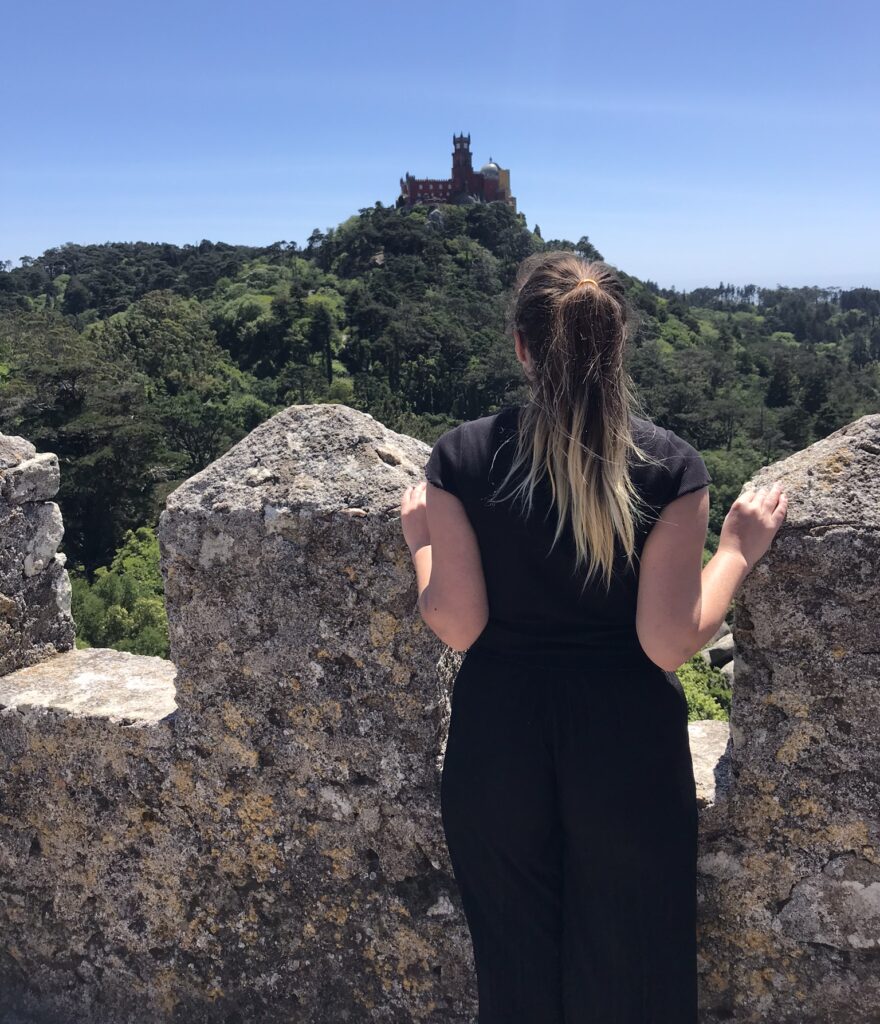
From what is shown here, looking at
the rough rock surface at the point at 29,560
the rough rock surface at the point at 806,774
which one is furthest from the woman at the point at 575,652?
the rough rock surface at the point at 29,560

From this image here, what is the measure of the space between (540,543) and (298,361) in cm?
5253

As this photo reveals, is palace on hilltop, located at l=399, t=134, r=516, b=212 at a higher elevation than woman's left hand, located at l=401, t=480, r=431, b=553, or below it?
Result: higher

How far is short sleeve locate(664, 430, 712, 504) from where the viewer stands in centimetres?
154

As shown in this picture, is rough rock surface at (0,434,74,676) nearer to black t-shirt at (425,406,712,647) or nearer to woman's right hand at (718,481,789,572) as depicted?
black t-shirt at (425,406,712,647)

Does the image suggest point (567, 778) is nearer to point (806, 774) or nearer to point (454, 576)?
point (454, 576)

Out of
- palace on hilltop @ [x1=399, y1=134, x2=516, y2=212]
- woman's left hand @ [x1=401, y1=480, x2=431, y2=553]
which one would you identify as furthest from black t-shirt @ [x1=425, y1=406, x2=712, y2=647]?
palace on hilltop @ [x1=399, y1=134, x2=516, y2=212]

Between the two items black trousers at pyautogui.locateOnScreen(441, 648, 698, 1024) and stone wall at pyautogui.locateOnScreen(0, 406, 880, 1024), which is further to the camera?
stone wall at pyautogui.locateOnScreen(0, 406, 880, 1024)

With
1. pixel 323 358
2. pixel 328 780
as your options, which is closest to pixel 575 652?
pixel 328 780

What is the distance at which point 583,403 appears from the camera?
1.54 meters

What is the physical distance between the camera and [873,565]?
174 centimetres

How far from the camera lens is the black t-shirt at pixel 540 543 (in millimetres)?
1557

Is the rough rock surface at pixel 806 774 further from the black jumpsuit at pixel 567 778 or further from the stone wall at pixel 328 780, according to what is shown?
the black jumpsuit at pixel 567 778

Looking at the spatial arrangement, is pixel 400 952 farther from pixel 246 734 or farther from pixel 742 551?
pixel 742 551

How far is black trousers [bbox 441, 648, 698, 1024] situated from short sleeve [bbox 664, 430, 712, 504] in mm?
320
